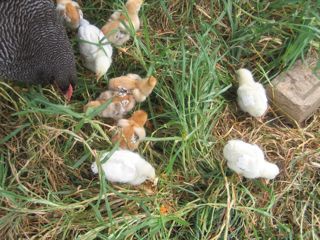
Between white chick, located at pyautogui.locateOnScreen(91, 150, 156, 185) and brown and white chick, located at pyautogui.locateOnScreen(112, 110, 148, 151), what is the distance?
0.04 meters

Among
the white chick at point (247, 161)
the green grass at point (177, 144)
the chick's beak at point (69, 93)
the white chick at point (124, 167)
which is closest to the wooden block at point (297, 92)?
the green grass at point (177, 144)

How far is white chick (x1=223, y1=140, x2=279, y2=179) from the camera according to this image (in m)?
2.09

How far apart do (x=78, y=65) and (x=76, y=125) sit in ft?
1.03

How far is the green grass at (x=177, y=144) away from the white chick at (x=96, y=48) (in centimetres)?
10

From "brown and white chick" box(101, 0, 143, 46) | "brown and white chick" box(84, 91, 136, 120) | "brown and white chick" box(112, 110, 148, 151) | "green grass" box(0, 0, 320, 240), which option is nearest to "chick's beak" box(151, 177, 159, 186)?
"green grass" box(0, 0, 320, 240)

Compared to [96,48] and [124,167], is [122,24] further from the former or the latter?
[124,167]

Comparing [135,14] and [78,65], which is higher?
[135,14]

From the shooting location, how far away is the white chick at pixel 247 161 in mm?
2086

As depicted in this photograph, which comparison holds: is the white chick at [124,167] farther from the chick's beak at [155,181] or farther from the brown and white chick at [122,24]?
the brown and white chick at [122,24]

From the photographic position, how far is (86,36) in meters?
2.20

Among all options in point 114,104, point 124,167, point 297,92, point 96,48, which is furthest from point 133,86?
point 297,92

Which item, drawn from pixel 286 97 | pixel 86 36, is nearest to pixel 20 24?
pixel 86 36

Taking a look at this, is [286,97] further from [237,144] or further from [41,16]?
[41,16]

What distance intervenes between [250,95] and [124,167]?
22.8 inches
